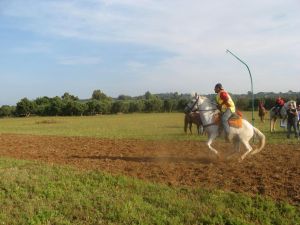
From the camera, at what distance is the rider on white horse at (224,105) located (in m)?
13.6

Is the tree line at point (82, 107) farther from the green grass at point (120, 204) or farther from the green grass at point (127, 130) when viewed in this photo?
the green grass at point (120, 204)

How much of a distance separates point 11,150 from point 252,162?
407 inches

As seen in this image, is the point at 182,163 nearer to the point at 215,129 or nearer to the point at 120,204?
the point at 215,129

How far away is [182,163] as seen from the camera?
13.8m

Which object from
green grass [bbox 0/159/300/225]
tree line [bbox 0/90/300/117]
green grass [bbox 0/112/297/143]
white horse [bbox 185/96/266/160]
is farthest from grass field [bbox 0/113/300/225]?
tree line [bbox 0/90/300/117]

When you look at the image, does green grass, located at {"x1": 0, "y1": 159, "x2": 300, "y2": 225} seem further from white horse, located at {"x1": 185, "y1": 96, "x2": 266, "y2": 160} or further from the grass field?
white horse, located at {"x1": 185, "y1": 96, "x2": 266, "y2": 160}

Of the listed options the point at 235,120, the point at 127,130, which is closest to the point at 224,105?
the point at 235,120

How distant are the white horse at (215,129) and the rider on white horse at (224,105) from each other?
217 millimetres

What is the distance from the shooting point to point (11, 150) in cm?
1788

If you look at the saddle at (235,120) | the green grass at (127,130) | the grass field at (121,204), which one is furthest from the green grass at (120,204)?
the green grass at (127,130)

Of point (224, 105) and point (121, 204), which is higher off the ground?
point (224, 105)

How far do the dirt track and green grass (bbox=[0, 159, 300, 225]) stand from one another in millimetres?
788

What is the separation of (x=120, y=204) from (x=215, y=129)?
5628 mm

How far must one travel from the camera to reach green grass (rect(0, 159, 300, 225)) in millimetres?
8516
